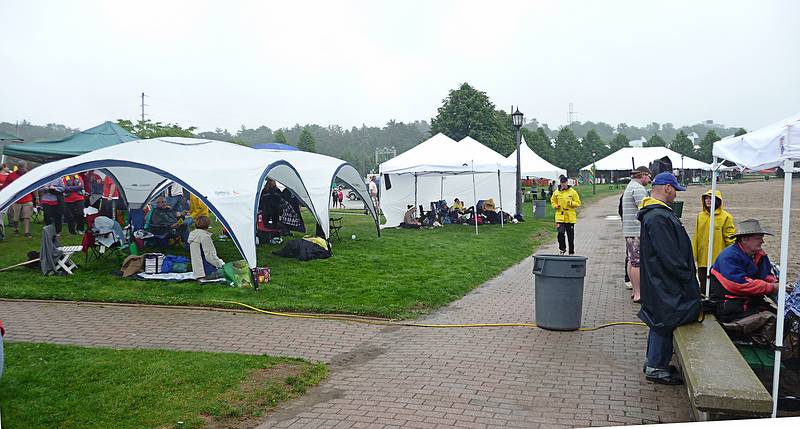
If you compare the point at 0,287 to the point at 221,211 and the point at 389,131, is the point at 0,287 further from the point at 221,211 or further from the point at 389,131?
the point at 389,131

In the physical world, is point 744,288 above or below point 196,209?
below

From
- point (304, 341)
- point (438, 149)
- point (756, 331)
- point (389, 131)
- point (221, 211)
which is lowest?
point (304, 341)

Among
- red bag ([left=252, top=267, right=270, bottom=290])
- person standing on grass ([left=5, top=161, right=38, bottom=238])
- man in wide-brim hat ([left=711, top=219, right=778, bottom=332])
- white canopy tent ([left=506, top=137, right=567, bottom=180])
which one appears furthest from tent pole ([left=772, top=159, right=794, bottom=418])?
white canopy tent ([left=506, top=137, right=567, bottom=180])

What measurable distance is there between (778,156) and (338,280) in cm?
810

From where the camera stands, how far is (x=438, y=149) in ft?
71.7

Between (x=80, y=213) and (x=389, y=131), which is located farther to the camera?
(x=389, y=131)

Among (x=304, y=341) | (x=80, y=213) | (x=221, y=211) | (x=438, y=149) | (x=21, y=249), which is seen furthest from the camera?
(x=438, y=149)

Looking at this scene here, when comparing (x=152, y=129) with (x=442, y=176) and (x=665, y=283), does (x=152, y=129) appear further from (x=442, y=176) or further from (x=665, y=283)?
(x=665, y=283)

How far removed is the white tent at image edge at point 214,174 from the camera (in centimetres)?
1139

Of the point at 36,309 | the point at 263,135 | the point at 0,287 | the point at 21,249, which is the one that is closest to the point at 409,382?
the point at 36,309

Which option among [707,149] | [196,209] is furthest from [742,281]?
[707,149]

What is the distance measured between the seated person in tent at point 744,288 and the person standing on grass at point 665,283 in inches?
22.1

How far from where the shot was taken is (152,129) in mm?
46812

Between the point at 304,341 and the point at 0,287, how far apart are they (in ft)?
19.8
